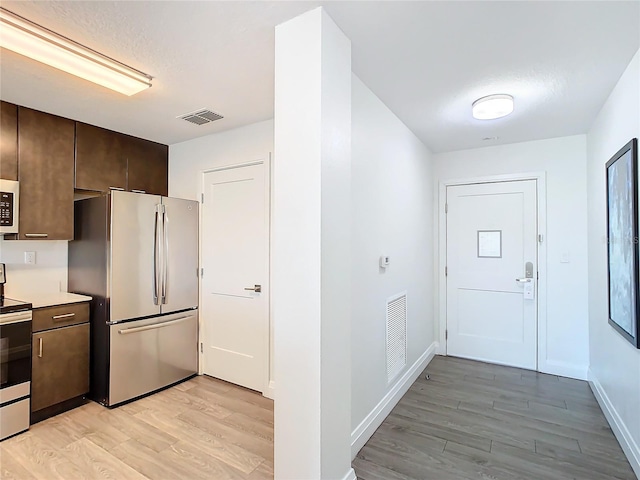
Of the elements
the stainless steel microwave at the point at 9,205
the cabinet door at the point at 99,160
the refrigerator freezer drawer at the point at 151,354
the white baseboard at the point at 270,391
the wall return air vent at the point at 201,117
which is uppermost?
the wall return air vent at the point at 201,117

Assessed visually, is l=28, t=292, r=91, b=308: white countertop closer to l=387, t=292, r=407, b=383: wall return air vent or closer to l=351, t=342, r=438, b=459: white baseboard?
l=351, t=342, r=438, b=459: white baseboard

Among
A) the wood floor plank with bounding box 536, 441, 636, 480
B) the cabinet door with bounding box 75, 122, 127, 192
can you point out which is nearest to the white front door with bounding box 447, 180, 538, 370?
the wood floor plank with bounding box 536, 441, 636, 480

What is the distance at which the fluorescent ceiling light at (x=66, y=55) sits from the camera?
171 centimetres

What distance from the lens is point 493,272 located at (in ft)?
13.1

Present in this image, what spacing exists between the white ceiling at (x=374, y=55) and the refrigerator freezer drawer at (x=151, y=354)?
1.88 metres

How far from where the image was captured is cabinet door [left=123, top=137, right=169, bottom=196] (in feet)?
11.5

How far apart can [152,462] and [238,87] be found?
2.56 metres

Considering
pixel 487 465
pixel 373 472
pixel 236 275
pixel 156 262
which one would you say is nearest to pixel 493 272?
pixel 487 465

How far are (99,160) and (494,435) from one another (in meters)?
4.08

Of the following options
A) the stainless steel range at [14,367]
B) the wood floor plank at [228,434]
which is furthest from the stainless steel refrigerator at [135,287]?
the wood floor plank at [228,434]

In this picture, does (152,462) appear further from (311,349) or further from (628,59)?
(628,59)

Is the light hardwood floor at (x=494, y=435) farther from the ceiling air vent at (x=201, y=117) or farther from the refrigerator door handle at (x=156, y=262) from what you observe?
the ceiling air vent at (x=201, y=117)

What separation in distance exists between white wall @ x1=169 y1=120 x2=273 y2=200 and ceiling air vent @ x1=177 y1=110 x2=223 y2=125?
1.06ft

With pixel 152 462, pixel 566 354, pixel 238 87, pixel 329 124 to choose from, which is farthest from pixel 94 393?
pixel 566 354
